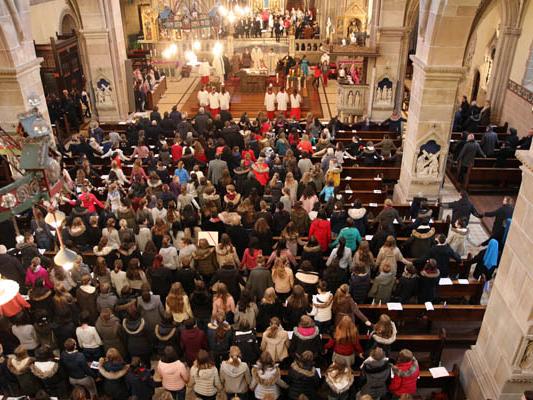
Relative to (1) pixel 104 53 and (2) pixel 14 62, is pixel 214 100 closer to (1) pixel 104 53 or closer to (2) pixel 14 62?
(1) pixel 104 53

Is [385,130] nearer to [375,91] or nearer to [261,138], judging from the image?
[375,91]

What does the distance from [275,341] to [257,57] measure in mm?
17666

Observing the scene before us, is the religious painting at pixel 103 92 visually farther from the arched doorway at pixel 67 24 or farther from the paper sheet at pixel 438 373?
the paper sheet at pixel 438 373

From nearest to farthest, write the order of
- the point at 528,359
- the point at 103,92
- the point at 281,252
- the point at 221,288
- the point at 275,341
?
the point at 528,359, the point at 275,341, the point at 221,288, the point at 281,252, the point at 103,92

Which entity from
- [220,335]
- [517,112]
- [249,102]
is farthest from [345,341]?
[249,102]

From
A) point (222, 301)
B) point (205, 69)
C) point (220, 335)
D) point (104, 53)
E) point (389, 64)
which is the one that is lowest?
point (220, 335)

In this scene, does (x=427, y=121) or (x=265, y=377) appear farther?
(x=427, y=121)

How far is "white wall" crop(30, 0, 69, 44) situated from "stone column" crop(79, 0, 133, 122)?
3893mm

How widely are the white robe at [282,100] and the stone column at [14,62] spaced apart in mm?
8196

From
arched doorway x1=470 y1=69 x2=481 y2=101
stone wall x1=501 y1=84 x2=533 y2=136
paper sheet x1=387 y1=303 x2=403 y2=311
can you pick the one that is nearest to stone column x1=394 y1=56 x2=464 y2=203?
paper sheet x1=387 y1=303 x2=403 y2=311

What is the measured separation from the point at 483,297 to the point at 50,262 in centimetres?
696

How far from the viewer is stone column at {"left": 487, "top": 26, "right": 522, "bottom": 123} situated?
15.7 m

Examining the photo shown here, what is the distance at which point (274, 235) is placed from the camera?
8992 millimetres

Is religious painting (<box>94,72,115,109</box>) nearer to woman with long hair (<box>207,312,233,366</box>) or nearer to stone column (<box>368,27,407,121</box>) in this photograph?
stone column (<box>368,27,407,121</box>)
